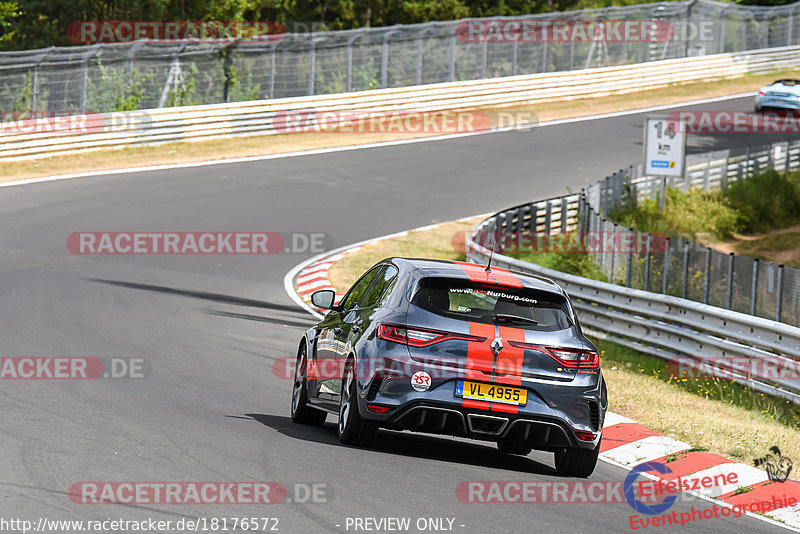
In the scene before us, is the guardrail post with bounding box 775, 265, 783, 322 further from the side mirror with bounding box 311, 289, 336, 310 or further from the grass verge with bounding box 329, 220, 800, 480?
the side mirror with bounding box 311, 289, 336, 310

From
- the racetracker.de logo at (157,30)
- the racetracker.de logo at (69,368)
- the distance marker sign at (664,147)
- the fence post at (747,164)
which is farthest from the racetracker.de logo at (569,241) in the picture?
the racetracker.de logo at (157,30)

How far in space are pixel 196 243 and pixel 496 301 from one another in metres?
13.5

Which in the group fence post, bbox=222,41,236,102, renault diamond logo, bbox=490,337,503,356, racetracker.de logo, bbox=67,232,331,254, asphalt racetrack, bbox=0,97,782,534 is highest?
fence post, bbox=222,41,236,102

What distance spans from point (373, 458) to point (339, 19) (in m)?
49.2

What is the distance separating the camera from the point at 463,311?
866cm

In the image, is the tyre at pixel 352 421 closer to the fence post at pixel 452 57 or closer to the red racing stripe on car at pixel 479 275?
the red racing stripe on car at pixel 479 275

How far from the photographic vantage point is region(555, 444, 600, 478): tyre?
8.65m

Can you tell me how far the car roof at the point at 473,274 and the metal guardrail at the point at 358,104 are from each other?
63.9 ft

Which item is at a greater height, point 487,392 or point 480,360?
point 480,360

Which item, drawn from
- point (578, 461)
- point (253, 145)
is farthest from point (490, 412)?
point (253, 145)

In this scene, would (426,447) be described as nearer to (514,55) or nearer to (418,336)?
(418,336)

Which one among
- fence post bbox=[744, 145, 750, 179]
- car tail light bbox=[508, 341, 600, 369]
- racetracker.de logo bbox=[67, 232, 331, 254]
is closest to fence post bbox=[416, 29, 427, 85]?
fence post bbox=[744, 145, 750, 179]

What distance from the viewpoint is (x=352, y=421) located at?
866cm

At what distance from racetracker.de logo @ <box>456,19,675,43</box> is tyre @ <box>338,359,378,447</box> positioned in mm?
31144
